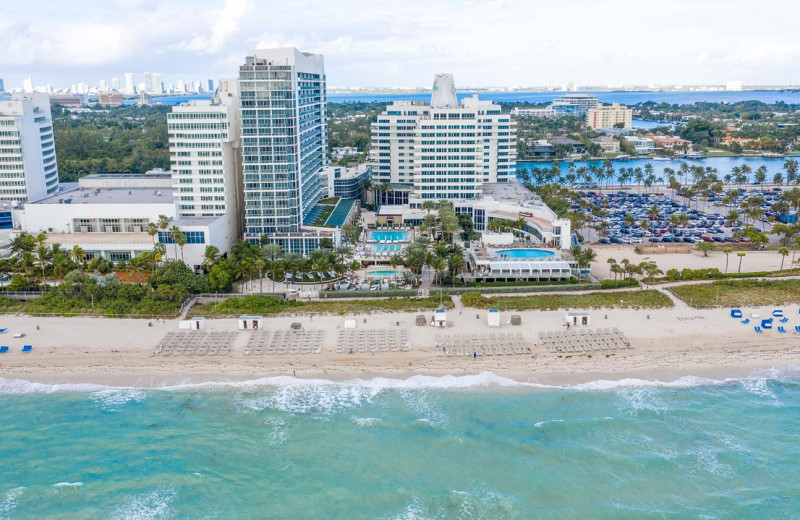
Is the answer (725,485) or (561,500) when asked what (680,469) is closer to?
(725,485)

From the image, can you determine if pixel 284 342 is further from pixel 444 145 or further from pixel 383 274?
pixel 444 145

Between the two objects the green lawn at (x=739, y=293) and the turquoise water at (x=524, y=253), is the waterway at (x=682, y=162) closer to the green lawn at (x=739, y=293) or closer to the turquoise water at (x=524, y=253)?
the turquoise water at (x=524, y=253)

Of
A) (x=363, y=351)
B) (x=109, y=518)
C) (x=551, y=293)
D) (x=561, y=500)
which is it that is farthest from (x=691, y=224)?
(x=109, y=518)

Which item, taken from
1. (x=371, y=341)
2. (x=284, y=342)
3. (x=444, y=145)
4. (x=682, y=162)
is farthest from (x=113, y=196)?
(x=682, y=162)

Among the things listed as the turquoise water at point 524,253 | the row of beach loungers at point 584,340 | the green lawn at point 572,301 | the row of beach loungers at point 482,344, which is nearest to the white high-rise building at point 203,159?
the green lawn at point 572,301

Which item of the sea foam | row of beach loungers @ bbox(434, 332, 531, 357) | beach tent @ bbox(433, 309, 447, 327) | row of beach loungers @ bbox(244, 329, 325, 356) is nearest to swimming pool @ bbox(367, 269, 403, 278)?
beach tent @ bbox(433, 309, 447, 327)

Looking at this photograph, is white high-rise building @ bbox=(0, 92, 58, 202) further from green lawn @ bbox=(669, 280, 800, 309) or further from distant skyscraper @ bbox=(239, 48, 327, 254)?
green lawn @ bbox=(669, 280, 800, 309)
